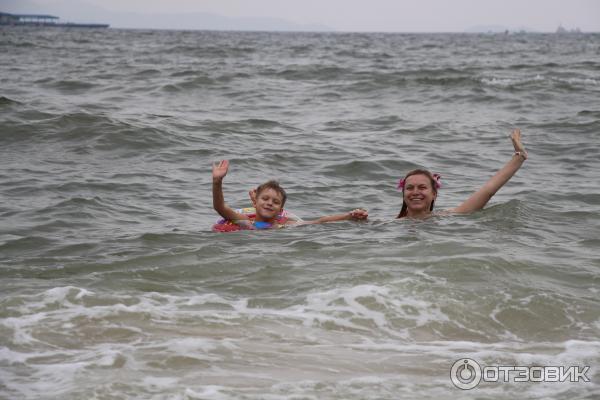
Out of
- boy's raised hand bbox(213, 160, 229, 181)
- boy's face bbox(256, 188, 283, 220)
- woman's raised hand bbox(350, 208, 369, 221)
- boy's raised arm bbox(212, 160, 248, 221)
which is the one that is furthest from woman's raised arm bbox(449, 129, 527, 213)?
boy's raised hand bbox(213, 160, 229, 181)

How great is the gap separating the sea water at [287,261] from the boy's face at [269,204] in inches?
11.2

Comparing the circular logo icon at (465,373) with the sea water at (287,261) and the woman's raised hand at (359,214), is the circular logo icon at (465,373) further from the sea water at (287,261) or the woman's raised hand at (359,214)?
the woman's raised hand at (359,214)

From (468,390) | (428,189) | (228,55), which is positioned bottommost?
(468,390)

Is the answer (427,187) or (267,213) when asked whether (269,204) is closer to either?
(267,213)

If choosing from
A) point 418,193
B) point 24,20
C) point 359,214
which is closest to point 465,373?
point 359,214

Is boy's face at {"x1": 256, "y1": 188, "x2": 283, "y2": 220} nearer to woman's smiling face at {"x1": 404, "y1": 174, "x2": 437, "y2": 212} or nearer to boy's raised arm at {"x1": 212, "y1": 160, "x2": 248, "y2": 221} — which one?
boy's raised arm at {"x1": 212, "y1": 160, "x2": 248, "y2": 221}

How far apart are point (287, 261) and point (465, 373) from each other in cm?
251

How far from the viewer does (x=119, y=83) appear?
21.8m

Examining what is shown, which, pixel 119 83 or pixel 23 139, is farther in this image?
pixel 119 83

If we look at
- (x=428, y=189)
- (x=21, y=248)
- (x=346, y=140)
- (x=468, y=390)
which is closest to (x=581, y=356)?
(x=468, y=390)

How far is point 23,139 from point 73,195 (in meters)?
3.91

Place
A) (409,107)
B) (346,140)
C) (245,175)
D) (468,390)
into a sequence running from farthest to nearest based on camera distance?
(409,107) < (346,140) < (245,175) < (468,390)

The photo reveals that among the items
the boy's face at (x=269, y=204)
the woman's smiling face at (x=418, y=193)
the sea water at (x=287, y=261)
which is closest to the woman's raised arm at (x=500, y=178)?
the sea water at (x=287, y=261)

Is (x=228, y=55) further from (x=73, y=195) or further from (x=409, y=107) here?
(x=73, y=195)
